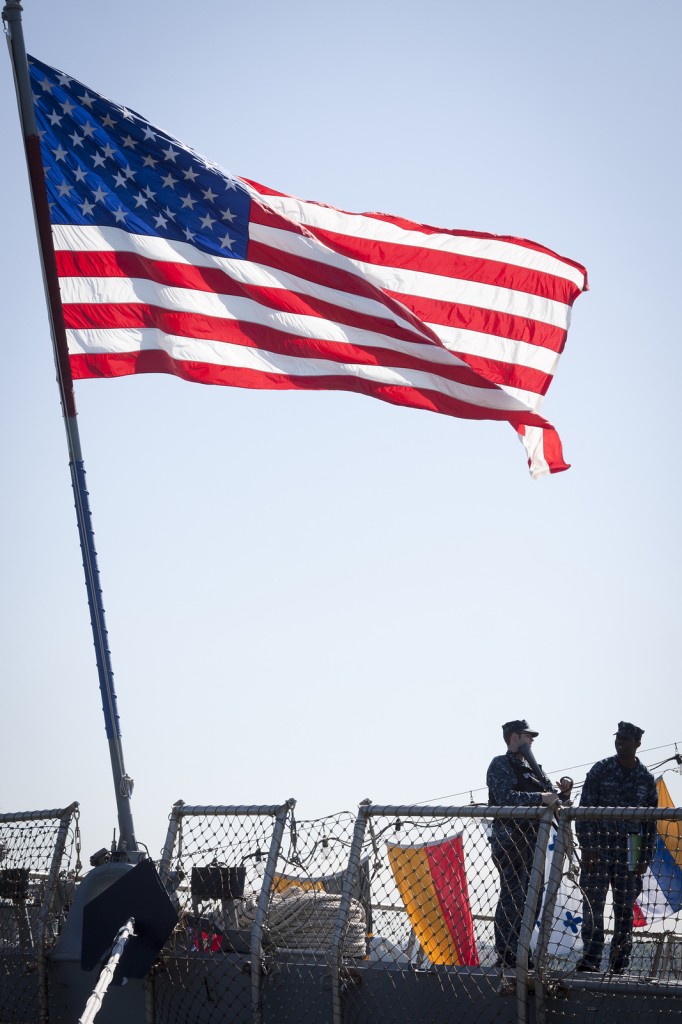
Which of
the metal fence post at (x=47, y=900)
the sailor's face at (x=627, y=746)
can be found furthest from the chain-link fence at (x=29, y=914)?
the sailor's face at (x=627, y=746)

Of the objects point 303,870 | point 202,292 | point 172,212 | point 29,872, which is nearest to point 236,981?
point 303,870

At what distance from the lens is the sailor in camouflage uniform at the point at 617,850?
6.16 meters

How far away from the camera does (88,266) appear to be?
8594 millimetres

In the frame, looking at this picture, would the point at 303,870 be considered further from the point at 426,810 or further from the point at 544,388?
the point at 544,388

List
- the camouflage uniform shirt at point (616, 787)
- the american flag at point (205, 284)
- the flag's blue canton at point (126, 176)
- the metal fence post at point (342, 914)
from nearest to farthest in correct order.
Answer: the metal fence post at point (342, 914), the camouflage uniform shirt at point (616, 787), the american flag at point (205, 284), the flag's blue canton at point (126, 176)

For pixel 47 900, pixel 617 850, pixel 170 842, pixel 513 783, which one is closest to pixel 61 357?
pixel 170 842

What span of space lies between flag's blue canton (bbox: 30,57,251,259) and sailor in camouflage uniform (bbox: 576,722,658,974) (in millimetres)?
4515

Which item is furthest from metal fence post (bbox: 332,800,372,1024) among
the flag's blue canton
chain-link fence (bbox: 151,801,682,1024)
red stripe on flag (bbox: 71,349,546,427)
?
the flag's blue canton

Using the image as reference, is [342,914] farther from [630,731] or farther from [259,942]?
[630,731]

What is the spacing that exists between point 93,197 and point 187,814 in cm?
452

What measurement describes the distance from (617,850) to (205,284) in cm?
500

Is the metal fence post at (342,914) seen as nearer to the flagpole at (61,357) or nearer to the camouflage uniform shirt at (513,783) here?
the camouflage uniform shirt at (513,783)

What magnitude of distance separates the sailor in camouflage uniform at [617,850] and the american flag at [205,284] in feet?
10.2

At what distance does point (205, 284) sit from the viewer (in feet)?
29.2
